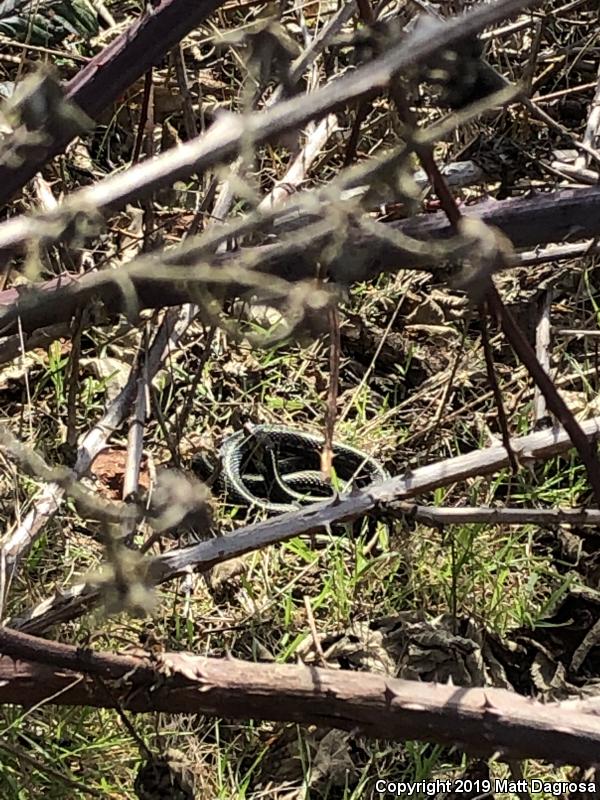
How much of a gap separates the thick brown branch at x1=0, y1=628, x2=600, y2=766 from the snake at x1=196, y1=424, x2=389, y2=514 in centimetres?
103

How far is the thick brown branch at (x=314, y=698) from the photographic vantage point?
1.25 metres

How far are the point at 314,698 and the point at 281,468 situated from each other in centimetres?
139

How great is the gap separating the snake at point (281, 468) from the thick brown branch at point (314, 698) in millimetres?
1026

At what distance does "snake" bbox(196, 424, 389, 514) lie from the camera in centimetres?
243

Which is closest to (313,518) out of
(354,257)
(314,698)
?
(314,698)

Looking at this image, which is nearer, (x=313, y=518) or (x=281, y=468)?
(x=313, y=518)

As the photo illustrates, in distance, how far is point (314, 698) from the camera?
132 centimetres

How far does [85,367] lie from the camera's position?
2.60 m

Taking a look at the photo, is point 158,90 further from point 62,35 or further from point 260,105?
point 62,35

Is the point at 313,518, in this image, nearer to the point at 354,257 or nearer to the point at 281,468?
the point at 354,257

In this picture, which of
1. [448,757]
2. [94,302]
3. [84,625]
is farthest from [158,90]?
[94,302]

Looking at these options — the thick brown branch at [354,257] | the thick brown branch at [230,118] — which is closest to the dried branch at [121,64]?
the thick brown branch at [230,118]

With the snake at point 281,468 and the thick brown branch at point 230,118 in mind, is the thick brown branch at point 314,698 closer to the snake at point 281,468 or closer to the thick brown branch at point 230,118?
the thick brown branch at point 230,118

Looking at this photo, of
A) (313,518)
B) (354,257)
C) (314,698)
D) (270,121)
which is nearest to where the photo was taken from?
(270,121)
